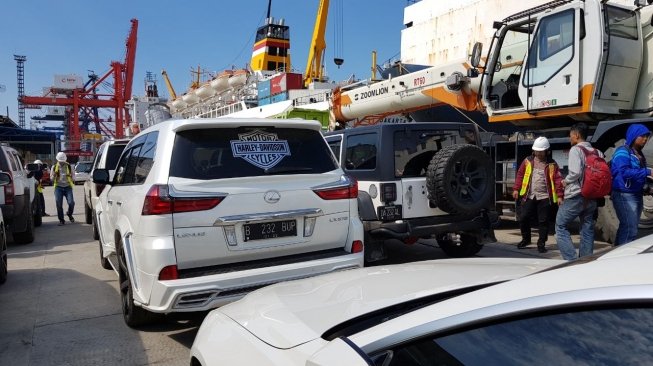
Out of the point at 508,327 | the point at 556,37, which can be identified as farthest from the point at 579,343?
the point at 556,37

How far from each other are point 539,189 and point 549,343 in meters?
6.30

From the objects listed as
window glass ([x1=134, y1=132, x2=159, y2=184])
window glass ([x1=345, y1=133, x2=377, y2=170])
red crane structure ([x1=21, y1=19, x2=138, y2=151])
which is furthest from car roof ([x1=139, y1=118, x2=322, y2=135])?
red crane structure ([x1=21, y1=19, x2=138, y2=151])

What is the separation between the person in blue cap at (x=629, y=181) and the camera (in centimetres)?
518

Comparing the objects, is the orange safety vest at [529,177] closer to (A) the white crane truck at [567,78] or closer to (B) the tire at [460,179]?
(A) the white crane truck at [567,78]

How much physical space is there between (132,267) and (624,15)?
7.51 meters

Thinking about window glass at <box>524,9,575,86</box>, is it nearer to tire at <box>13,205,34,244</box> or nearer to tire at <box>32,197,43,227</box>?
tire at <box>13,205,34,244</box>

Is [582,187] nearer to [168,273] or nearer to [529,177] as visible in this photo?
[529,177]

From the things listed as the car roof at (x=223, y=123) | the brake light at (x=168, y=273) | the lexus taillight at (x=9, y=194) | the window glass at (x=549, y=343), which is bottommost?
the brake light at (x=168, y=273)

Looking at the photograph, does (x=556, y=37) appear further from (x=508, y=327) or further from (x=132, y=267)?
(x=508, y=327)

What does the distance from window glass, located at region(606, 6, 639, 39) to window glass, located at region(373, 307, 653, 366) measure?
7.10 m

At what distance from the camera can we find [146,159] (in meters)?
4.11

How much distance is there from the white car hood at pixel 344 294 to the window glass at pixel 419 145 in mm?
3162

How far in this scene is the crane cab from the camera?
6.74 meters

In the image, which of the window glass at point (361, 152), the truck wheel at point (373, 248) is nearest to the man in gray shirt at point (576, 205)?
the truck wheel at point (373, 248)
